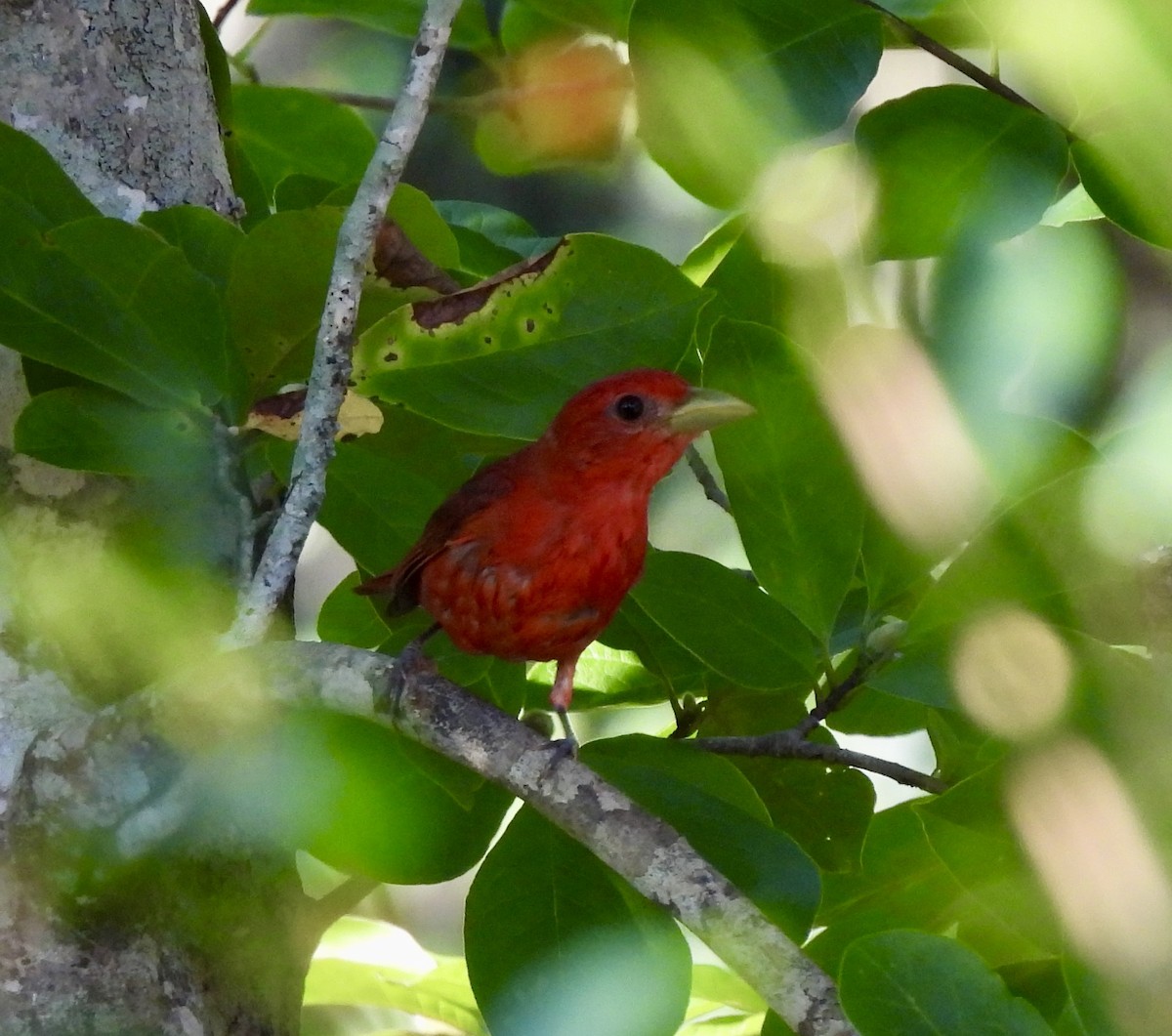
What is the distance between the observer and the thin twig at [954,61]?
1.49 m

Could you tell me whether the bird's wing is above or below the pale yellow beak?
below

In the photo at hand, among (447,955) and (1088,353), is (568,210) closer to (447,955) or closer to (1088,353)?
(447,955)

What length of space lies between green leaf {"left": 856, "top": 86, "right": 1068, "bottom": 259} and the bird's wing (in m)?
0.64

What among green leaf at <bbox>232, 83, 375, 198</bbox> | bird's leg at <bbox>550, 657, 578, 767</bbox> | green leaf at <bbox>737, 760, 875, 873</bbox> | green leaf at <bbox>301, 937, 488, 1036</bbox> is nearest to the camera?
green leaf at <bbox>737, 760, 875, 873</bbox>

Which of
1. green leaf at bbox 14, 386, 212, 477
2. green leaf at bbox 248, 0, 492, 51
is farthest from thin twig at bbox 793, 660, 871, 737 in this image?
green leaf at bbox 248, 0, 492, 51

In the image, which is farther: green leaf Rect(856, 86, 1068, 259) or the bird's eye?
the bird's eye

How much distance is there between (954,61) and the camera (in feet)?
4.95

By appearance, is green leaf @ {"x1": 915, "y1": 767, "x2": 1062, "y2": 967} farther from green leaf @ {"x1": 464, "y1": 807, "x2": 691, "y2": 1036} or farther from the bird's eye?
the bird's eye

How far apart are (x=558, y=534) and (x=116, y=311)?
2.28 ft

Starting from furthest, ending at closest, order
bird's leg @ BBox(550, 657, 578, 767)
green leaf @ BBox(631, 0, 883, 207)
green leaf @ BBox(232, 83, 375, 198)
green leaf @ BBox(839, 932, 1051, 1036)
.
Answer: green leaf @ BBox(232, 83, 375, 198) < bird's leg @ BBox(550, 657, 578, 767) < green leaf @ BBox(631, 0, 883, 207) < green leaf @ BBox(839, 932, 1051, 1036)

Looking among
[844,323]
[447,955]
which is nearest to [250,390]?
[844,323]

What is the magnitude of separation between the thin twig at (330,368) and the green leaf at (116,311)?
16 cm

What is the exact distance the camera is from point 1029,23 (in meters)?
1.41

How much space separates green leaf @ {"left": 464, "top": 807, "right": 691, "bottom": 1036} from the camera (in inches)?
53.2
